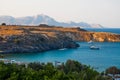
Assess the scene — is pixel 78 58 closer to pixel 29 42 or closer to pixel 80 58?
pixel 80 58

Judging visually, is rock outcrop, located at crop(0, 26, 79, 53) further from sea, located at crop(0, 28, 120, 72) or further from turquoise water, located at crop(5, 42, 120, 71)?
Result: turquoise water, located at crop(5, 42, 120, 71)

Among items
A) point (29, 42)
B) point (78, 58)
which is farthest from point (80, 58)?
point (29, 42)

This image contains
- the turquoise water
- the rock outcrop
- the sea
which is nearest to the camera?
the sea

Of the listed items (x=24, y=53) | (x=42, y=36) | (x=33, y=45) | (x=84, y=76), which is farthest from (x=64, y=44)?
(x=84, y=76)

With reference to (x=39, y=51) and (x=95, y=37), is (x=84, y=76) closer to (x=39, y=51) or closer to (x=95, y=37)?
(x=39, y=51)

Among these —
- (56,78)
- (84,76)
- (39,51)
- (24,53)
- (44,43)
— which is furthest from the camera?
(44,43)

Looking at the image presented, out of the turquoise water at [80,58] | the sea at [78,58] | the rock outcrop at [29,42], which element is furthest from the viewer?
the rock outcrop at [29,42]

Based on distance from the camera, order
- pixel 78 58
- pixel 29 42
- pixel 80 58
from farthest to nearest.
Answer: pixel 29 42, pixel 78 58, pixel 80 58

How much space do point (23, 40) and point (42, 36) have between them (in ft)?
39.3

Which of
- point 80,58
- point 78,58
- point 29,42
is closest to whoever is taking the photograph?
point 80,58

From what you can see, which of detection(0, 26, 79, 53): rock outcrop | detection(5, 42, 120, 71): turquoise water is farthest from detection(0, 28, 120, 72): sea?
detection(0, 26, 79, 53): rock outcrop

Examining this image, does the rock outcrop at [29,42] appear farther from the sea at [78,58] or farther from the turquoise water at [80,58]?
the turquoise water at [80,58]

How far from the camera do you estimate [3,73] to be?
26484 mm

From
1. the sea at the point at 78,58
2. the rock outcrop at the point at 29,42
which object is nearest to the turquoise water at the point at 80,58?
the sea at the point at 78,58
